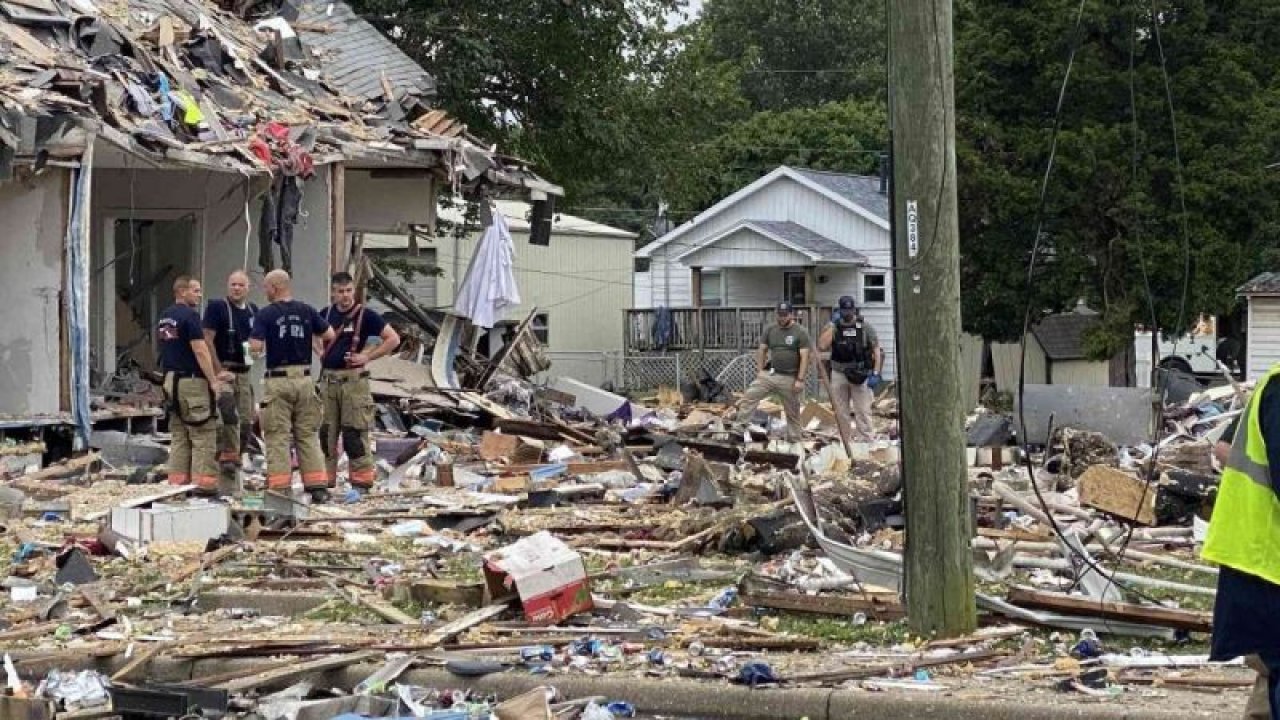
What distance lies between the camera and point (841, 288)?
51.9 meters

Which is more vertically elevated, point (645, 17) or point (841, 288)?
point (645, 17)

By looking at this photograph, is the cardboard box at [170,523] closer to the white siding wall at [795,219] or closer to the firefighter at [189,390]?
Result: the firefighter at [189,390]

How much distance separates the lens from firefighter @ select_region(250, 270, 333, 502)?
15523 mm

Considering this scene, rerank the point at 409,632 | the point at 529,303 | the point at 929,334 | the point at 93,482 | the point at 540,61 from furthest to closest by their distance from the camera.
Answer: the point at 529,303 → the point at 540,61 → the point at 93,482 → the point at 409,632 → the point at 929,334

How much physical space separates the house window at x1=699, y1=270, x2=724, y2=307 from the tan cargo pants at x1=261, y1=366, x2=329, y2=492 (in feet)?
123

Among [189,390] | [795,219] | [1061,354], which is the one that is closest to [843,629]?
[189,390]

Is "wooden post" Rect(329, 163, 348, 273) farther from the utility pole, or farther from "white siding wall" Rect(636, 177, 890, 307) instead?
"white siding wall" Rect(636, 177, 890, 307)

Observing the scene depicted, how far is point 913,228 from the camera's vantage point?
8930mm

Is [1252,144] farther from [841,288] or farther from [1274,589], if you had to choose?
[1274,589]

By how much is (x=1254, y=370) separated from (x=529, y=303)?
17.3 metres

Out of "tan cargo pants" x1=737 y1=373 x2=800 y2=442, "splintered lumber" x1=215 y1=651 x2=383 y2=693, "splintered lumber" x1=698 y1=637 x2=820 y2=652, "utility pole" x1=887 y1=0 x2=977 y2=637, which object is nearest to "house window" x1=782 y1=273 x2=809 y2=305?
"tan cargo pants" x1=737 y1=373 x2=800 y2=442

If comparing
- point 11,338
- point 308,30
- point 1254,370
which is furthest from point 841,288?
point 11,338

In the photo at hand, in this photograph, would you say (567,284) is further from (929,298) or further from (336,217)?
(929,298)

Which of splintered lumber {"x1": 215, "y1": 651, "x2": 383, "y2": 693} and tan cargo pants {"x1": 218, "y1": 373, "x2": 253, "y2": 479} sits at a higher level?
tan cargo pants {"x1": 218, "y1": 373, "x2": 253, "y2": 479}
